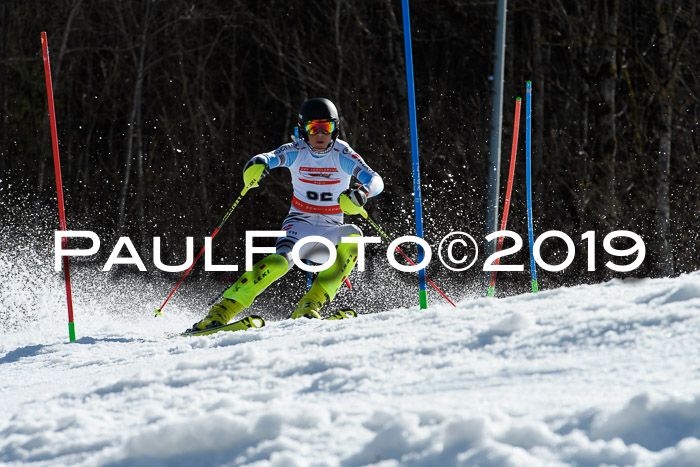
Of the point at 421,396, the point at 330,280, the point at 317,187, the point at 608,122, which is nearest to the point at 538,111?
the point at 608,122

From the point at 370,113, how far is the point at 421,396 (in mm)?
11260

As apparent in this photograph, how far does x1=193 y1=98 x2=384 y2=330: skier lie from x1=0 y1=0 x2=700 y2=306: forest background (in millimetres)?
6065

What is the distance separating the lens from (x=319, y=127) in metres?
5.60

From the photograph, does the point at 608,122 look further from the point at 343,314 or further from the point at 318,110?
the point at 343,314

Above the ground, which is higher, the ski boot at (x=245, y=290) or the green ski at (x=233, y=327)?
the ski boot at (x=245, y=290)

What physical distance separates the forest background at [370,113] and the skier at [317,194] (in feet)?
19.9

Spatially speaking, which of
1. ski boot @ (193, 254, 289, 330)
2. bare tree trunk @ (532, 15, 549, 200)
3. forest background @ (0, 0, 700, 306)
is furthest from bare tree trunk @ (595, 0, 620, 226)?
ski boot @ (193, 254, 289, 330)

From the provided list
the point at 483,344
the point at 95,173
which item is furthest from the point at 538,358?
the point at 95,173

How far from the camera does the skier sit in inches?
216

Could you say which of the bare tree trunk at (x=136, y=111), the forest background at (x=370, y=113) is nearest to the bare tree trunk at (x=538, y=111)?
the forest background at (x=370, y=113)

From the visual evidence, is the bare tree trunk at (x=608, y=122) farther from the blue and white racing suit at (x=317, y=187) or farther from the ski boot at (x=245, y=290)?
Result: the ski boot at (x=245, y=290)

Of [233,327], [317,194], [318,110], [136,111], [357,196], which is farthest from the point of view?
[136,111]

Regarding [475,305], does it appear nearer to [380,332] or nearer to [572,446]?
[380,332]

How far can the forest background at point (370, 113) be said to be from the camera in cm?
1177
